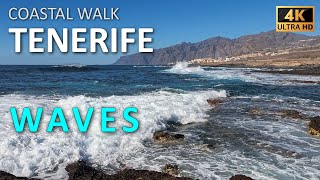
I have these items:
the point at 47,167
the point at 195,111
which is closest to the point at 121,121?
the point at 195,111

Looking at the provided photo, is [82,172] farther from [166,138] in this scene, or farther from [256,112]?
[256,112]

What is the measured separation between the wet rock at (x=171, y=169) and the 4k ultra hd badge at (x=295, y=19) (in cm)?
2146

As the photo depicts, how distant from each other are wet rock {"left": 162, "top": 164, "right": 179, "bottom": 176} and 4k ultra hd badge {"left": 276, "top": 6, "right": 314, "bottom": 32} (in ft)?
70.4

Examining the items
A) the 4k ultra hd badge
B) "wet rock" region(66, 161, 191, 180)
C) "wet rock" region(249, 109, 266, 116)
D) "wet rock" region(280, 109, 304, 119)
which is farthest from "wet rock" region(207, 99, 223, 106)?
"wet rock" region(66, 161, 191, 180)

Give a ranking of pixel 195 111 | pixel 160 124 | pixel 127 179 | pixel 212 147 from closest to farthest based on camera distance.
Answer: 1. pixel 127 179
2. pixel 212 147
3. pixel 160 124
4. pixel 195 111

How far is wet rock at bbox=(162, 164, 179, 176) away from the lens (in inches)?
340

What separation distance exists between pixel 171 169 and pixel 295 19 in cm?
2559

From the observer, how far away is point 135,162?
9.55 meters

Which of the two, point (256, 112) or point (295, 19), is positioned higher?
point (295, 19)

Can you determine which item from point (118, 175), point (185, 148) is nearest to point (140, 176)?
point (118, 175)

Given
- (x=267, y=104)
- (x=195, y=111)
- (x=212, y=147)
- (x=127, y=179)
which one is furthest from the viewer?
(x=267, y=104)

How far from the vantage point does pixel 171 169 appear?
8.79 m

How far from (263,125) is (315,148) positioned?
3.40m

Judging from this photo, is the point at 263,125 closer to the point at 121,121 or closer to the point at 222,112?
the point at 222,112
